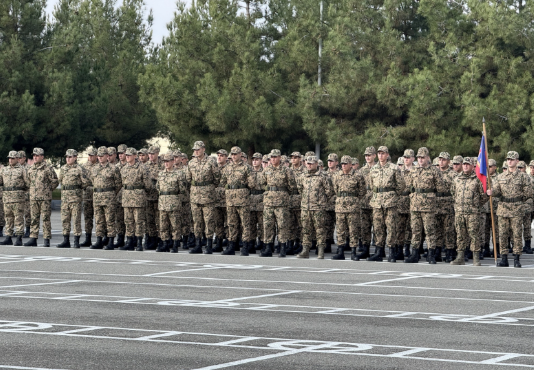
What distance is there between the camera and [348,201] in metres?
17.8

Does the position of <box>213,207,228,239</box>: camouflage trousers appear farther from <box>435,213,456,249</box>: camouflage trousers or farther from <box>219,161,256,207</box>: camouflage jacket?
<box>435,213,456,249</box>: camouflage trousers

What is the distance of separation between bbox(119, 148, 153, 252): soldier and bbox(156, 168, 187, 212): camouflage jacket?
0.35 metres

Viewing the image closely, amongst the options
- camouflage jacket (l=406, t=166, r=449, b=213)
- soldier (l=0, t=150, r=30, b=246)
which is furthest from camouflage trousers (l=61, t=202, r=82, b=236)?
camouflage jacket (l=406, t=166, r=449, b=213)

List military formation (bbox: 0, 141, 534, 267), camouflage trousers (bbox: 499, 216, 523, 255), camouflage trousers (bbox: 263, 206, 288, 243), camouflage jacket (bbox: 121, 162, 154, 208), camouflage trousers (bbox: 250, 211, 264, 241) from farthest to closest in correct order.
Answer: camouflage jacket (bbox: 121, 162, 154, 208) → camouflage trousers (bbox: 250, 211, 264, 241) → camouflage trousers (bbox: 263, 206, 288, 243) → military formation (bbox: 0, 141, 534, 267) → camouflage trousers (bbox: 499, 216, 523, 255)

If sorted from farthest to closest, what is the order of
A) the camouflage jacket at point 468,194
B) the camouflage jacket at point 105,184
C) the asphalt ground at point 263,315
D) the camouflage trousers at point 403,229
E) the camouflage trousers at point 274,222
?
the camouflage jacket at point 105,184
the camouflage trousers at point 274,222
the camouflage trousers at point 403,229
the camouflage jacket at point 468,194
the asphalt ground at point 263,315

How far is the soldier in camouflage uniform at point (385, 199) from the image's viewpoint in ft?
57.2

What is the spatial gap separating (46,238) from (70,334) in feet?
35.7

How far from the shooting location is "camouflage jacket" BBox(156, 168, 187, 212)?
19.0 metres

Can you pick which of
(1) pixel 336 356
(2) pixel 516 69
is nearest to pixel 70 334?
(1) pixel 336 356

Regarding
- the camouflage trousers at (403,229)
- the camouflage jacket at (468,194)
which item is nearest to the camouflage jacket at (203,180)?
the camouflage trousers at (403,229)

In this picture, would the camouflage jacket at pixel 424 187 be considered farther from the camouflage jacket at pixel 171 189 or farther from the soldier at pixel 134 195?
the soldier at pixel 134 195

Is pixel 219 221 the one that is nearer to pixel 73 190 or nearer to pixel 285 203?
pixel 285 203

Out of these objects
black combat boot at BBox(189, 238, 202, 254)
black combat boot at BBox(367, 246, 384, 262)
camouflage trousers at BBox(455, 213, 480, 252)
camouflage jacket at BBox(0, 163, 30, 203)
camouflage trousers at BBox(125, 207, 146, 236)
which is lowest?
black combat boot at BBox(367, 246, 384, 262)

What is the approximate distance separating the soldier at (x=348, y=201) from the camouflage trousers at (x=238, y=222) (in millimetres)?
1712
